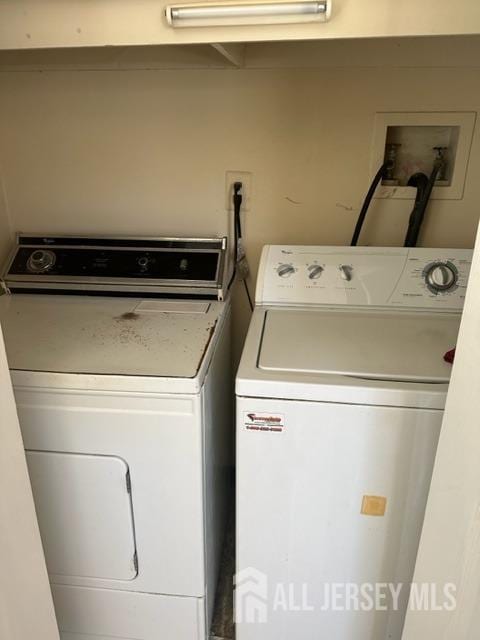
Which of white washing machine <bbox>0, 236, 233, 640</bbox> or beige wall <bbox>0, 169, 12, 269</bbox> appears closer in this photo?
white washing machine <bbox>0, 236, 233, 640</bbox>

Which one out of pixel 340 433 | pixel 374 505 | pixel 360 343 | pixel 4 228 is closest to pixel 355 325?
pixel 360 343

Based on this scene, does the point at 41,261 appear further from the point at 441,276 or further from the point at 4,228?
the point at 441,276

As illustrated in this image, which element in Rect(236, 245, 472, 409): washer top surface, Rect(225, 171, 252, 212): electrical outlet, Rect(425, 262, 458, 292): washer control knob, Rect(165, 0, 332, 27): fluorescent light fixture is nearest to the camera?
Rect(165, 0, 332, 27): fluorescent light fixture

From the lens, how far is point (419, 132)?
65.9 inches

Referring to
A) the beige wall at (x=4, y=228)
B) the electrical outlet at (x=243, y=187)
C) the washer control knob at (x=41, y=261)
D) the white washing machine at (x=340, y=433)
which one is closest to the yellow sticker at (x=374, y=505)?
the white washing machine at (x=340, y=433)

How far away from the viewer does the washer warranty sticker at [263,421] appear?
1155 mm

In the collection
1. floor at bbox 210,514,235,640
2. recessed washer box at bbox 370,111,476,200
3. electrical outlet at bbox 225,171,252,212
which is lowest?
floor at bbox 210,514,235,640

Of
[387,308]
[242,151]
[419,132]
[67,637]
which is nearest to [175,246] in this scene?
[242,151]

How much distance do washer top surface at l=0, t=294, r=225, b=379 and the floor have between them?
0.94 metres

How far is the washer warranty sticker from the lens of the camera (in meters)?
1.16

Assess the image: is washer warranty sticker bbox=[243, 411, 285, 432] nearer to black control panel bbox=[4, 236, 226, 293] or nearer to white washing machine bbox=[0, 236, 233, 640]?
white washing machine bbox=[0, 236, 233, 640]

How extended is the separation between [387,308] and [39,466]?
3.55ft

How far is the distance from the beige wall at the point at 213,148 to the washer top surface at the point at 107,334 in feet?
1.26

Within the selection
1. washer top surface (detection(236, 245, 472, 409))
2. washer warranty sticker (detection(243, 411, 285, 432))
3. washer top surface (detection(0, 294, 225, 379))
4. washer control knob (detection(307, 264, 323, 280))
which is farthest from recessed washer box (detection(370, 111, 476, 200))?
washer warranty sticker (detection(243, 411, 285, 432))
